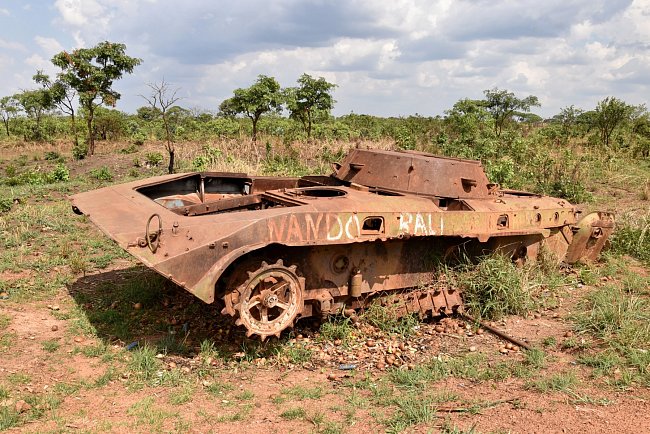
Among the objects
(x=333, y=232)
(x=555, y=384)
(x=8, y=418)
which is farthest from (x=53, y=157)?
(x=555, y=384)

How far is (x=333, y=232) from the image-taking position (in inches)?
205

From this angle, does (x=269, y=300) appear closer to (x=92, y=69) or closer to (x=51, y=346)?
(x=51, y=346)

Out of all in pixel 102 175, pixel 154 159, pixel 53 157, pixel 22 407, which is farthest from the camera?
pixel 53 157

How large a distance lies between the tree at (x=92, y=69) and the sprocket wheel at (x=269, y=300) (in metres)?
17.6

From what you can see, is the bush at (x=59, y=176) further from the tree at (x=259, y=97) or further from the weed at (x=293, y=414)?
the weed at (x=293, y=414)

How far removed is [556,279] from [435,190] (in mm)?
2191

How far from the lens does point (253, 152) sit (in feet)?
51.4

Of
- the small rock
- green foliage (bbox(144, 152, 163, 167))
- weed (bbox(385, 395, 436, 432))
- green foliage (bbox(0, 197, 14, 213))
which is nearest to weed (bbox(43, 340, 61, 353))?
the small rock

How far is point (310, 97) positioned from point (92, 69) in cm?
809

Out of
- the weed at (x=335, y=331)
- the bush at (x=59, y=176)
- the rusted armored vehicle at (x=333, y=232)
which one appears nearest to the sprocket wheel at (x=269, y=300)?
the rusted armored vehicle at (x=333, y=232)

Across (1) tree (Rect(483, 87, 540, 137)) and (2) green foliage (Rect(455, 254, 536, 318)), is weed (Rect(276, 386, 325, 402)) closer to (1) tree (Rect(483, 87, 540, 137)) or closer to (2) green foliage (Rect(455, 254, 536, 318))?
(2) green foliage (Rect(455, 254, 536, 318))

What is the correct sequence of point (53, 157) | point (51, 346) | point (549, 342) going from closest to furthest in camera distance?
point (51, 346), point (549, 342), point (53, 157)

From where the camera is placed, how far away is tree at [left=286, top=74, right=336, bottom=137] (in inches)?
733

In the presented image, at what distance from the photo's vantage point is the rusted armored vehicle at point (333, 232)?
4773 millimetres
